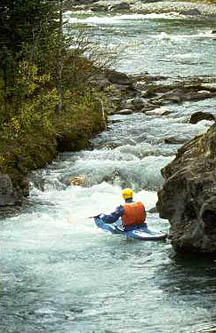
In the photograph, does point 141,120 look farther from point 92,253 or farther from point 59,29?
point 92,253

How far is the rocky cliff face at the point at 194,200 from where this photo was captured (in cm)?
1484

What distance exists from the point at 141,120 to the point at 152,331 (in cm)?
1914

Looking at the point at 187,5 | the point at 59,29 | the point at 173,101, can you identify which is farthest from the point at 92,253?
the point at 187,5

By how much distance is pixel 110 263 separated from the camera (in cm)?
1554

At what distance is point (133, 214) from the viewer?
58.1 ft

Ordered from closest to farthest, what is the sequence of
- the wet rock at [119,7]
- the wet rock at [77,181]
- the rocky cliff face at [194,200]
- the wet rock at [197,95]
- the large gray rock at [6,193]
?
the rocky cliff face at [194,200] → the large gray rock at [6,193] → the wet rock at [77,181] → the wet rock at [197,95] → the wet rock at [119,7]

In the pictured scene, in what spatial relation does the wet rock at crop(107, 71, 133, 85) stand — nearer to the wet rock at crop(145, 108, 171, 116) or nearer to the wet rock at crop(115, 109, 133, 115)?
the wet rock at crop(115, 109, 133, 115)

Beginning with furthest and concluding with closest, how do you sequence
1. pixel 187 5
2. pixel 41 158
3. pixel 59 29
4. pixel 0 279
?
pixel 187 5 < pixel 59 29 < pixel 41 158 < pixel 0 279

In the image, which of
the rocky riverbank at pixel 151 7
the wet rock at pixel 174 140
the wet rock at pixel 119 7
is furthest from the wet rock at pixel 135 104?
the wet rock at pixel 119 7

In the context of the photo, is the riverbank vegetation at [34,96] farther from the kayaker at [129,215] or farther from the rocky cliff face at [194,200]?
the rocky cliff face at [194,200]

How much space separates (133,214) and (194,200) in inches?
111

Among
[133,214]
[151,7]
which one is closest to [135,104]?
[133,214]

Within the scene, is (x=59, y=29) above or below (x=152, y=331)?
above

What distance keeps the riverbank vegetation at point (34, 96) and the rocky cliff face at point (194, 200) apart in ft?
20.8
